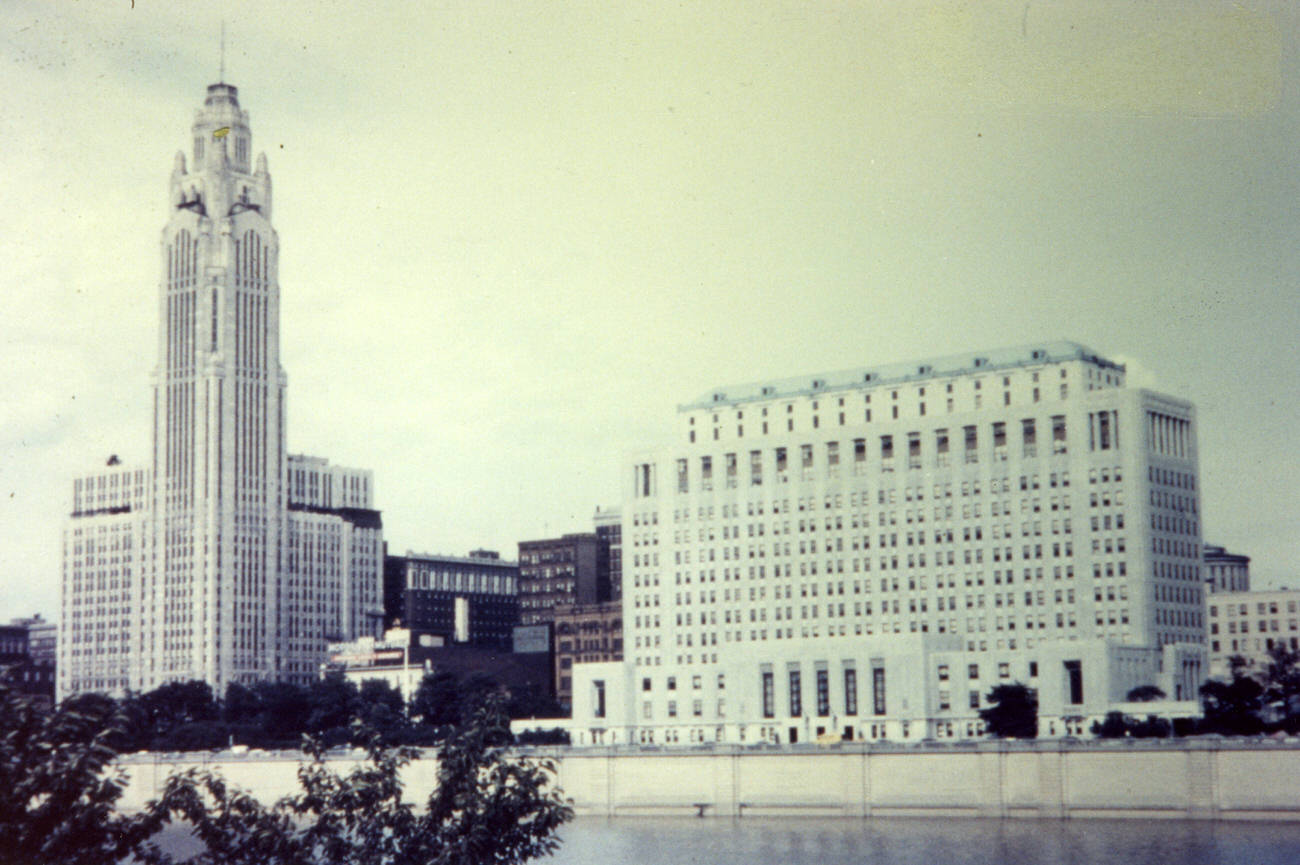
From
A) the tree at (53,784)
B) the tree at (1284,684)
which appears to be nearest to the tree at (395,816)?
the tree at (53,784)

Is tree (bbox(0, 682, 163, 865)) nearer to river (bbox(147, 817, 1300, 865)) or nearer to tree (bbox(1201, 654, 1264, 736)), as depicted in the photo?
river (bbox(147, 817, 1300, 865))

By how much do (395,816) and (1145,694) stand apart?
494 feet

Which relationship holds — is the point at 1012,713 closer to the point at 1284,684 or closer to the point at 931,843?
the point at 1284,684

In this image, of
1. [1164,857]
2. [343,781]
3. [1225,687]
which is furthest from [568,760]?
[343,781]

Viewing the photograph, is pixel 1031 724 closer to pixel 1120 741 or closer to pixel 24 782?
pixel 1120 741

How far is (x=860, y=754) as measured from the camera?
168000mm

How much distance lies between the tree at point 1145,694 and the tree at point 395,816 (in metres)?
147

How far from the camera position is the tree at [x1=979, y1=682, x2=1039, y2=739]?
189m

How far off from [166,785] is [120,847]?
284 centimetres

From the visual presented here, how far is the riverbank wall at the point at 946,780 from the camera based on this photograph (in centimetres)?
14412

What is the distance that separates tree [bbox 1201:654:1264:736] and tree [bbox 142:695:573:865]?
13044cm

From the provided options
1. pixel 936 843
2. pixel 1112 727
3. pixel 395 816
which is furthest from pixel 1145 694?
pixel 395 816

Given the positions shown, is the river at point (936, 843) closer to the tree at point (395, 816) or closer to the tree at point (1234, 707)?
the tree at point (1234, 707)

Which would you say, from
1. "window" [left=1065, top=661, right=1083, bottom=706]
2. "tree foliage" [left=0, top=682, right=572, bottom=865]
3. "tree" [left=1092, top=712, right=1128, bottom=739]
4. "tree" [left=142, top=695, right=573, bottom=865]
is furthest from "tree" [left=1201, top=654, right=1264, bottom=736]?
"tree" [left=142, top=695, right=573, bottom=865]
